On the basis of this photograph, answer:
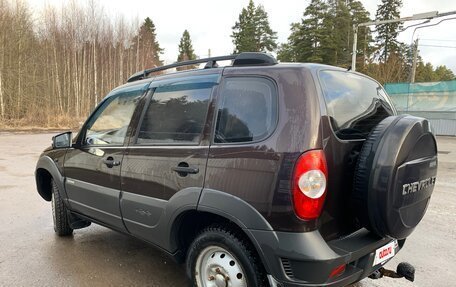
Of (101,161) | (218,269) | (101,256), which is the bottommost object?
(101,256)

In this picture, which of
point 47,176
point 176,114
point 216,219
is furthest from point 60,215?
point 216,219

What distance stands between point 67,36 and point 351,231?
32586 millimetres

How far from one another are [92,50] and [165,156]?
107 feet

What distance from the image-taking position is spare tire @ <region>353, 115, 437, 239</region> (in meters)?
2.18

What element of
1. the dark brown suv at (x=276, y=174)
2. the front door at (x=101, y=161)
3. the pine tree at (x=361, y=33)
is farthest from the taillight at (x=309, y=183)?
the pine tree at (x=361, y=33)

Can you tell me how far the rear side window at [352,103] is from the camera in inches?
92.7

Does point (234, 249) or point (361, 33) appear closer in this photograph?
point (234, 249)

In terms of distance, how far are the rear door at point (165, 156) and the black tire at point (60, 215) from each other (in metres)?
1.46

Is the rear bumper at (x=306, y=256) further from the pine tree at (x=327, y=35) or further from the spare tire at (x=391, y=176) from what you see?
the pine tree at (x=327, y=35)

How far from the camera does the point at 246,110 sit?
7.96 ft

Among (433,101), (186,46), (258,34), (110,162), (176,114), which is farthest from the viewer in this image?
(186,46)

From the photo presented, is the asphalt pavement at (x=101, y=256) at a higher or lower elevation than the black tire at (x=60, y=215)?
lower

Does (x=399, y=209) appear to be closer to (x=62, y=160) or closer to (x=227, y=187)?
(x=227, y=187)

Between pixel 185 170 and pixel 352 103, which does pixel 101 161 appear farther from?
pixel 352 103
